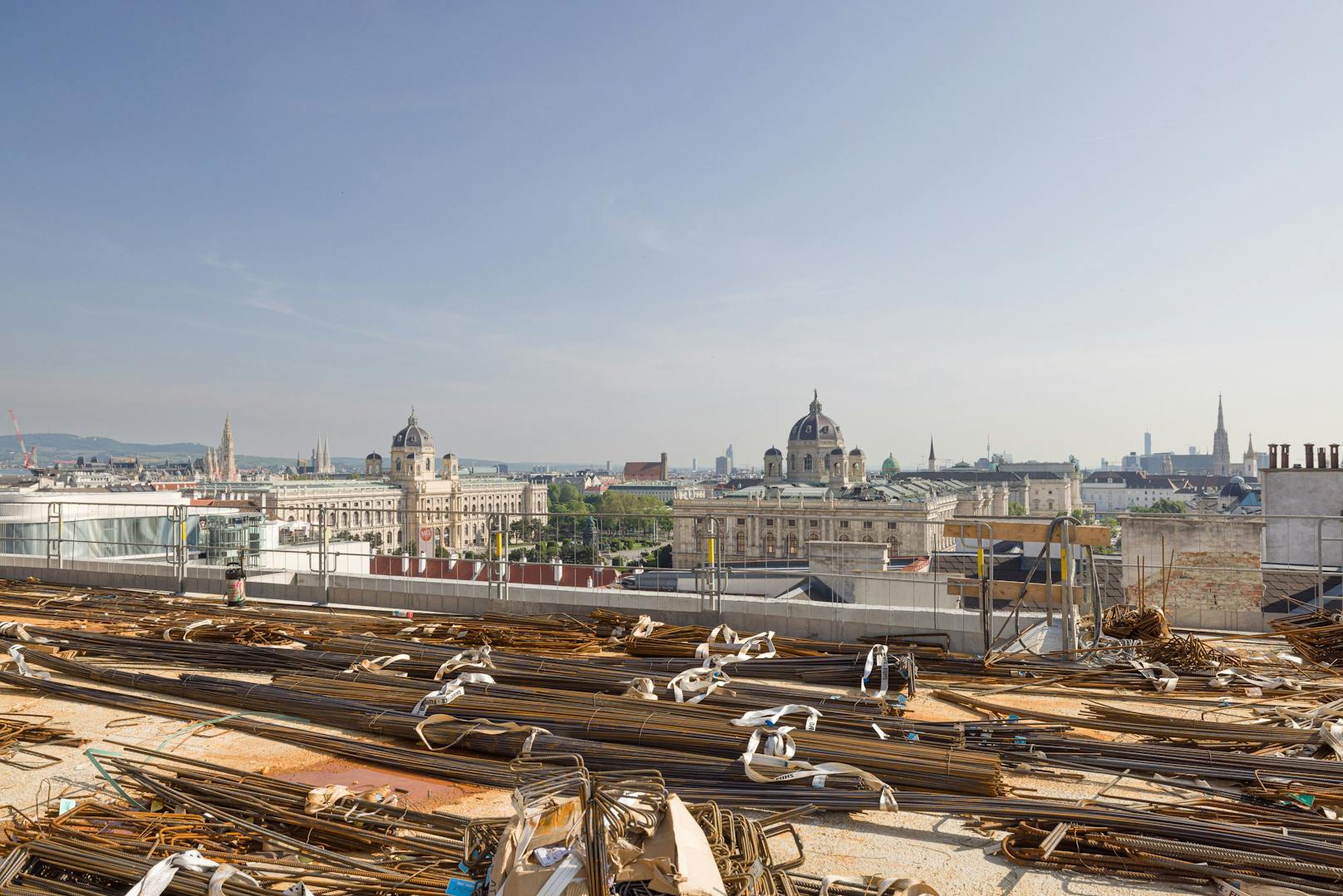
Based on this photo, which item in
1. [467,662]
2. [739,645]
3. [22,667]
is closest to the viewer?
[467,662]

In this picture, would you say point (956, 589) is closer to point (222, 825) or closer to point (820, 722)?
point (820, 722)

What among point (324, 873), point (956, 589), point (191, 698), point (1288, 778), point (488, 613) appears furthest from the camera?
point (488, 613)

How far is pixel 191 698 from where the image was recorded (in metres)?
7.87

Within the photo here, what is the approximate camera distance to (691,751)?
597cm

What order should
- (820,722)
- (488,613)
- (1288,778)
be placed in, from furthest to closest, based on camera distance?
(488,613)
(820,722)
(1288,778)

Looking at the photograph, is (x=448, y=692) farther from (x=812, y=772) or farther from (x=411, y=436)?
(x=411, y=436)

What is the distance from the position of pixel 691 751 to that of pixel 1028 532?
5.82m

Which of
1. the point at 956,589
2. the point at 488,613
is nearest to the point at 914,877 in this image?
the point at 956,589

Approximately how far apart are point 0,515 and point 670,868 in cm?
2507

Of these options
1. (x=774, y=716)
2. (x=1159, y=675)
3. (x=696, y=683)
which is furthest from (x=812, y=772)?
(x=1159, y=675)

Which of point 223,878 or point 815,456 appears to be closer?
point 223,878

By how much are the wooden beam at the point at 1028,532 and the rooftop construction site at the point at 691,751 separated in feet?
0.15

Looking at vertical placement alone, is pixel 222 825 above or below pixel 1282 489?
below

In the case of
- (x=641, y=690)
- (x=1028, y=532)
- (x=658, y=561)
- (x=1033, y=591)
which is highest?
(x=1028, y=532)
